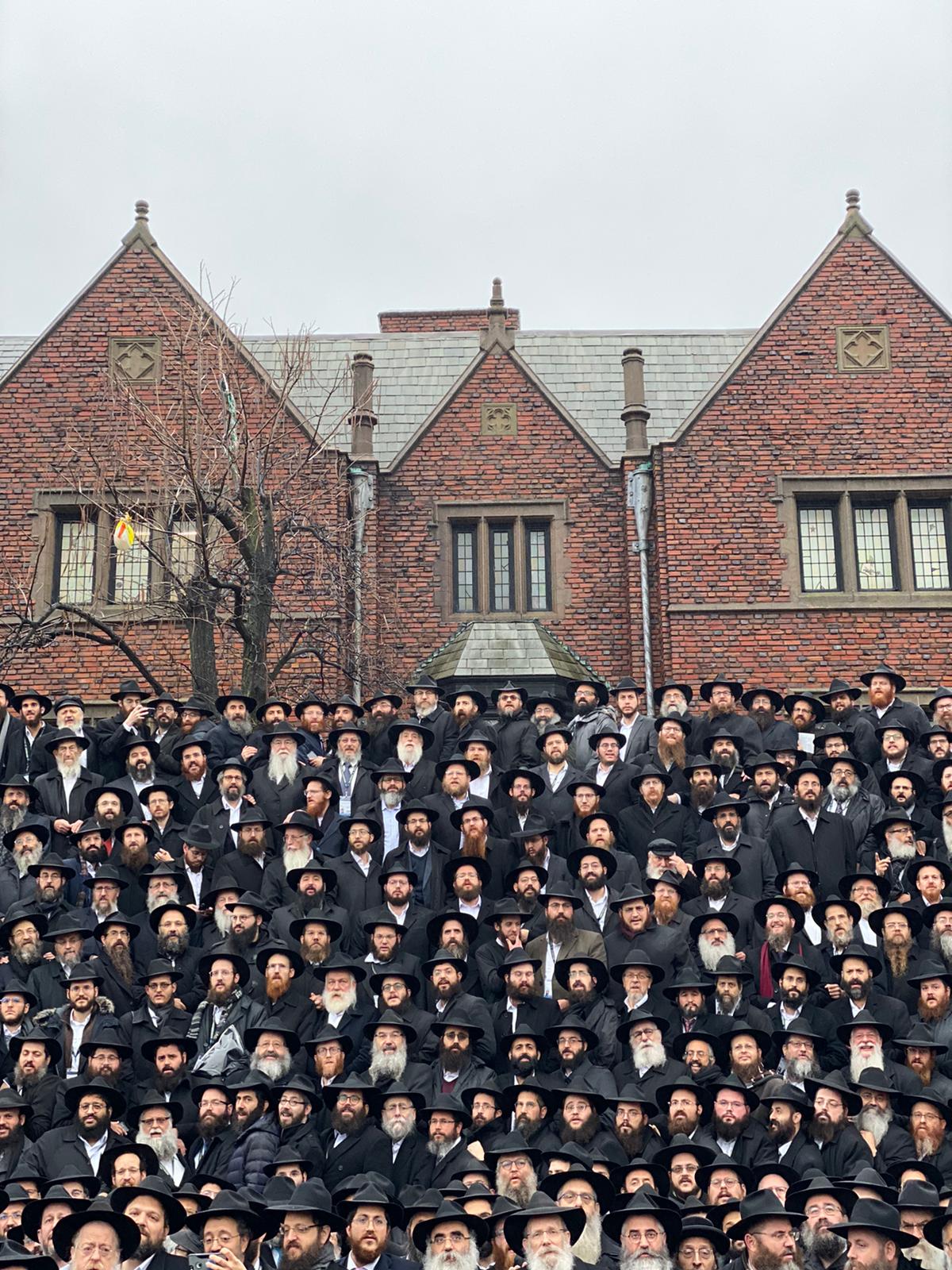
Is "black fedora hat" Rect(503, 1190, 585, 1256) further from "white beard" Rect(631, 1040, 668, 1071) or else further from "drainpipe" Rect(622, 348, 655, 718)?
"drainpipe" Rect(622, 348, 655, 718)

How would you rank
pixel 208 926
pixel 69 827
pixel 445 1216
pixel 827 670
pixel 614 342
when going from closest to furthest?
pixel 445 1216, pixel 208 926, pixel 69 827, pixel 827 670, pixel 614 342

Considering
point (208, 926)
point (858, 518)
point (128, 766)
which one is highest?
point (858, 518)

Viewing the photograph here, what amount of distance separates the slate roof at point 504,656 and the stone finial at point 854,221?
6.29m

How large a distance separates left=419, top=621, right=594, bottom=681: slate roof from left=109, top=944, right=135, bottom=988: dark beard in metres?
9.71

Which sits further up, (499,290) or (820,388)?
(499,290)

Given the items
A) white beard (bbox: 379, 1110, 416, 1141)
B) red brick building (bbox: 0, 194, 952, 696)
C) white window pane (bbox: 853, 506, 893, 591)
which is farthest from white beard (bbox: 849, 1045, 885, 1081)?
white window pane (bbox: 853, 506, 893, 591)

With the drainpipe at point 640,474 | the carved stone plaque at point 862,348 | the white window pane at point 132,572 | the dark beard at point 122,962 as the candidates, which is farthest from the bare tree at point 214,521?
the carved stone plaque at point 862,348

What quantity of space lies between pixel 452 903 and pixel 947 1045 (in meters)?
3.32

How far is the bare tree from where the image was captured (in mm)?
18125

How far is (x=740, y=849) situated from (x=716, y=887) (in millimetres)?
654

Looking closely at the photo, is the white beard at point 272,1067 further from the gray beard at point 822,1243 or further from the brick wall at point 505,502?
the brick wall at point 505,502

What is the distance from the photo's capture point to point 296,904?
1246 centimetres

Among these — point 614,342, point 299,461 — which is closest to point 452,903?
point 299,461

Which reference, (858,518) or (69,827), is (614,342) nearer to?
(858,518)
